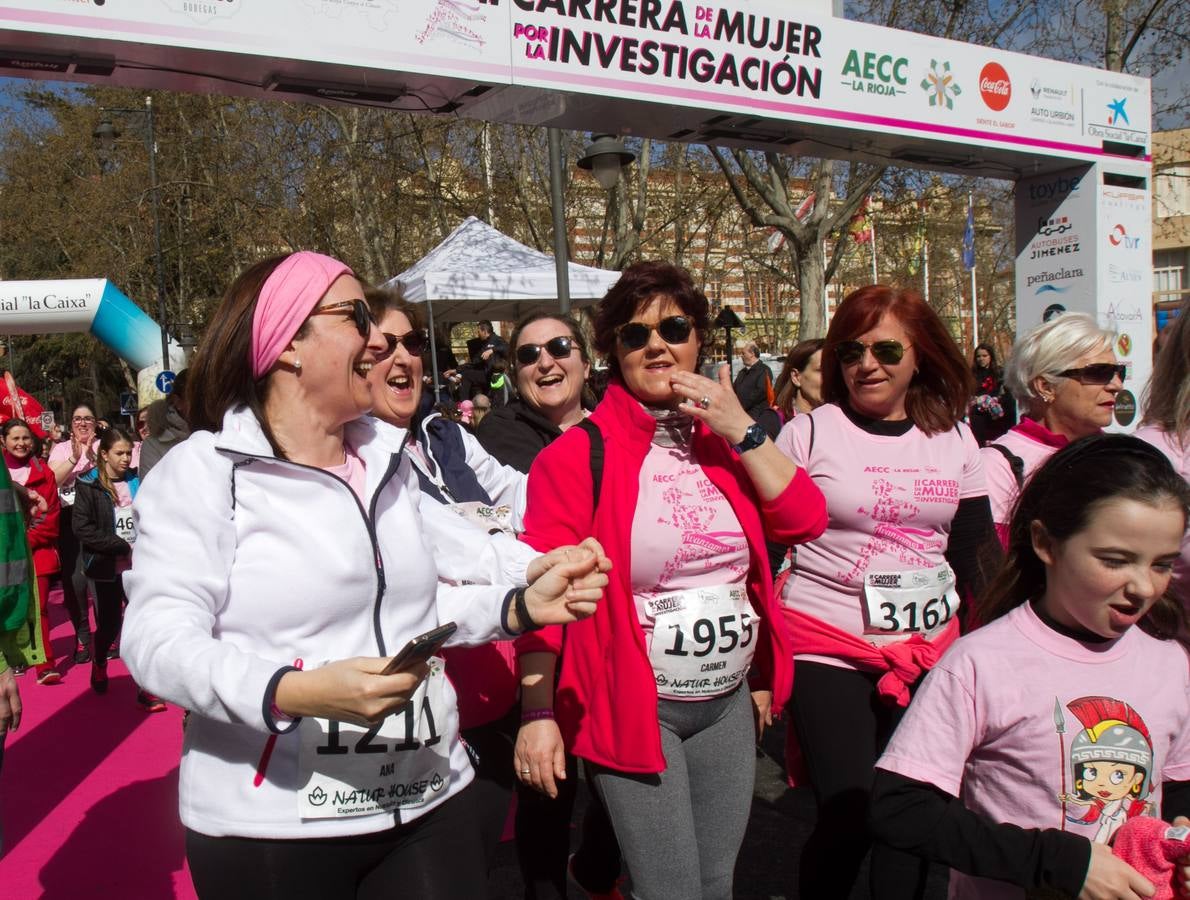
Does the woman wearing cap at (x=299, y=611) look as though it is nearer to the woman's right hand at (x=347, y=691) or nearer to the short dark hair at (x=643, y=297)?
the woman's right hand at (x=347, y=691)

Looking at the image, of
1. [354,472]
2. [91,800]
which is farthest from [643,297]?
[91,800]

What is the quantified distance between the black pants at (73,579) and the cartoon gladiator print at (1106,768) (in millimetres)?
8292

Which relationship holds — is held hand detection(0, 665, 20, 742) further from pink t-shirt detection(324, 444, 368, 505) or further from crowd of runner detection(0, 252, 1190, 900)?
pink t-shirt detection(324, 444, 368, 505)

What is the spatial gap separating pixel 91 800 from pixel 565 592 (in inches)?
167

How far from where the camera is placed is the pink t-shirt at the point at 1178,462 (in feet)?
7.32

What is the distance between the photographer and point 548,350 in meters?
3.94

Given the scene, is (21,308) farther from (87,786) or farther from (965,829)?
(965,829)

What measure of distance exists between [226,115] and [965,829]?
2882 centimetres

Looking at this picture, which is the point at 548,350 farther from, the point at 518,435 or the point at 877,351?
the point at 877,351

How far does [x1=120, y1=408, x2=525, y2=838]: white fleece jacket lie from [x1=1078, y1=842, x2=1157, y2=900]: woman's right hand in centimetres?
118

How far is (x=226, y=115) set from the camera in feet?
87.5

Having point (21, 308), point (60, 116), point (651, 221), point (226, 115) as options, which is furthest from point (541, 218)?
point (60, 116)

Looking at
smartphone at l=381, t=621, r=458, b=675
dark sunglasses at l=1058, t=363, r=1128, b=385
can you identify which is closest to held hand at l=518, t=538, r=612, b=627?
smartphone at l=381, t=621, r=458, b=675

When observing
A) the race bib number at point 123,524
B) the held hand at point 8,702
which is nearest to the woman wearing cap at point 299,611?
the held hand at point 8,702
